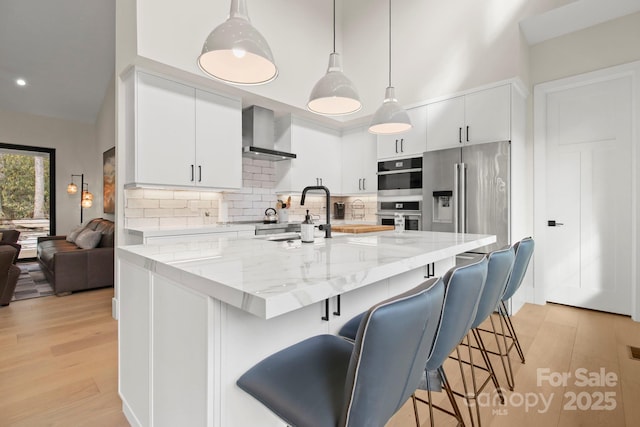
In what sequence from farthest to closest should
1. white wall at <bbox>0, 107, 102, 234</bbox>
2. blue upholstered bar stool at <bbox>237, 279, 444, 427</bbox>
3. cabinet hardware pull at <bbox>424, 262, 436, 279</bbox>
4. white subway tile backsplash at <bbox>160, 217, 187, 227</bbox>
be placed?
1. white wall at <bbox>0, 107, 102, 234</bbox>
2. white subway tile backsplash at <bbox>160, 217, 187, 227</bbox>
3. cabinet hardware pull at <bbox>424, 262, 436, 279</bbox>
4. blue upholstered bar stool at <bbox>237, 279, 444, 427</bbox>

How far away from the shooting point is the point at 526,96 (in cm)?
378

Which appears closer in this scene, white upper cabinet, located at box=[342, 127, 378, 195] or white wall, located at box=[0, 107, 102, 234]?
white upper cabinet, located at box=[342, 127, 378, 195]

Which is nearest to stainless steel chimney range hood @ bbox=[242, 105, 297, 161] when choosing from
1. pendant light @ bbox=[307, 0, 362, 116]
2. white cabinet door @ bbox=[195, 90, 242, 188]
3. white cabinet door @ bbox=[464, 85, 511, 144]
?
white cabinet door @ bbox=[195, 90, 242, 188]

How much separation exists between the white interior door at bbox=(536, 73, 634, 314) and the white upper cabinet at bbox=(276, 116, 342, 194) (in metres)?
2.72

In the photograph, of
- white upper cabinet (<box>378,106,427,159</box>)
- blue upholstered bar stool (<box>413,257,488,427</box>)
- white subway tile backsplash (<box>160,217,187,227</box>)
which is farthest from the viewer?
white upper cabinet (<box>378,106,427,159</box>)

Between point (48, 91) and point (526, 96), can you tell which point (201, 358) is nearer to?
point (526, 96)

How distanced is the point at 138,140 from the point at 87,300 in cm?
240

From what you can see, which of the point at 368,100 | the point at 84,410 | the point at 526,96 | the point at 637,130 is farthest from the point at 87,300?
the point at 637,130

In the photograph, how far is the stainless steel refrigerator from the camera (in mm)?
3305

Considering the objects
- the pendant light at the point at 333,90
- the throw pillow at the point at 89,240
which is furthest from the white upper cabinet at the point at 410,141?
the throw pillow at the point at 89,240

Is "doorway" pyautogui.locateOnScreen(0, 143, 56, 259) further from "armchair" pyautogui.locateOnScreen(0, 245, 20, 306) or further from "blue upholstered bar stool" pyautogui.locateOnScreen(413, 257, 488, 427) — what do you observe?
"blue upholstered bar stool" pyautogui.locateOnScreen(413, 257, 488, 427)

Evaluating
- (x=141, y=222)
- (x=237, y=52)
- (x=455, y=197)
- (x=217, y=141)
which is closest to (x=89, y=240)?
(x=141, y=222)

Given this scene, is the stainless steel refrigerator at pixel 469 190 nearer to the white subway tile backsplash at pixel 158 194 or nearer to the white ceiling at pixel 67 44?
the white ceiling at pixel 67 44

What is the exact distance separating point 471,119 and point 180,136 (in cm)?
312
